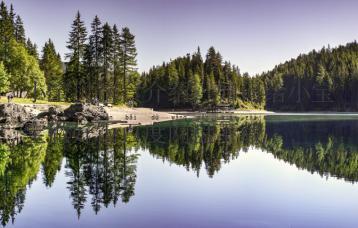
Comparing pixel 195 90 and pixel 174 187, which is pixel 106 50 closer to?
pixel 195 90

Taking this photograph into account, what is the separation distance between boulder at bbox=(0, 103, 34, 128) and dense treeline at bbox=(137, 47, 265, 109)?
98825 mm

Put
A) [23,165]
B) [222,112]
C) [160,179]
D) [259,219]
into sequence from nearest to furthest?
[259,219]
[160,179]
[23,165]
[222,112]

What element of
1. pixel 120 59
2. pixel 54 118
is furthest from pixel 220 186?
pixel 120 59

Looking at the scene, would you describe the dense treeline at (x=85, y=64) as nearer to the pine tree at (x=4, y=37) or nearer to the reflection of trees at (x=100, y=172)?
the pine tree at (x=4, y=37)

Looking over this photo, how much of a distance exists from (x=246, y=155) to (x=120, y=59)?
217 ft

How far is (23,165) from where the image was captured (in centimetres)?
2400

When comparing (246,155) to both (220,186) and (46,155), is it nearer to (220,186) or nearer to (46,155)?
(220,186)

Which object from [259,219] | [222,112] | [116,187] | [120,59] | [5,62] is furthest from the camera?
[222,112]

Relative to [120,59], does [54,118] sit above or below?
below

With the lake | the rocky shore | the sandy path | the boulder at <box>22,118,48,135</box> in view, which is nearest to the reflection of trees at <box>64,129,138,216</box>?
the lake

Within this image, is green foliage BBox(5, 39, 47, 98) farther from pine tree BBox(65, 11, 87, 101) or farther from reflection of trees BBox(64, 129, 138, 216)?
reflection of trees BBox(64, 129, 138, 216)

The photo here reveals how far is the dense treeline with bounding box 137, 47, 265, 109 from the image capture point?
155 meters

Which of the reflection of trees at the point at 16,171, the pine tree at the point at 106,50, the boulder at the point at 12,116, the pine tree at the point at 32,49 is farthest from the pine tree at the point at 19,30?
the reflection of trees at the point at 16,171

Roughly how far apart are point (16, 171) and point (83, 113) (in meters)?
46.9
